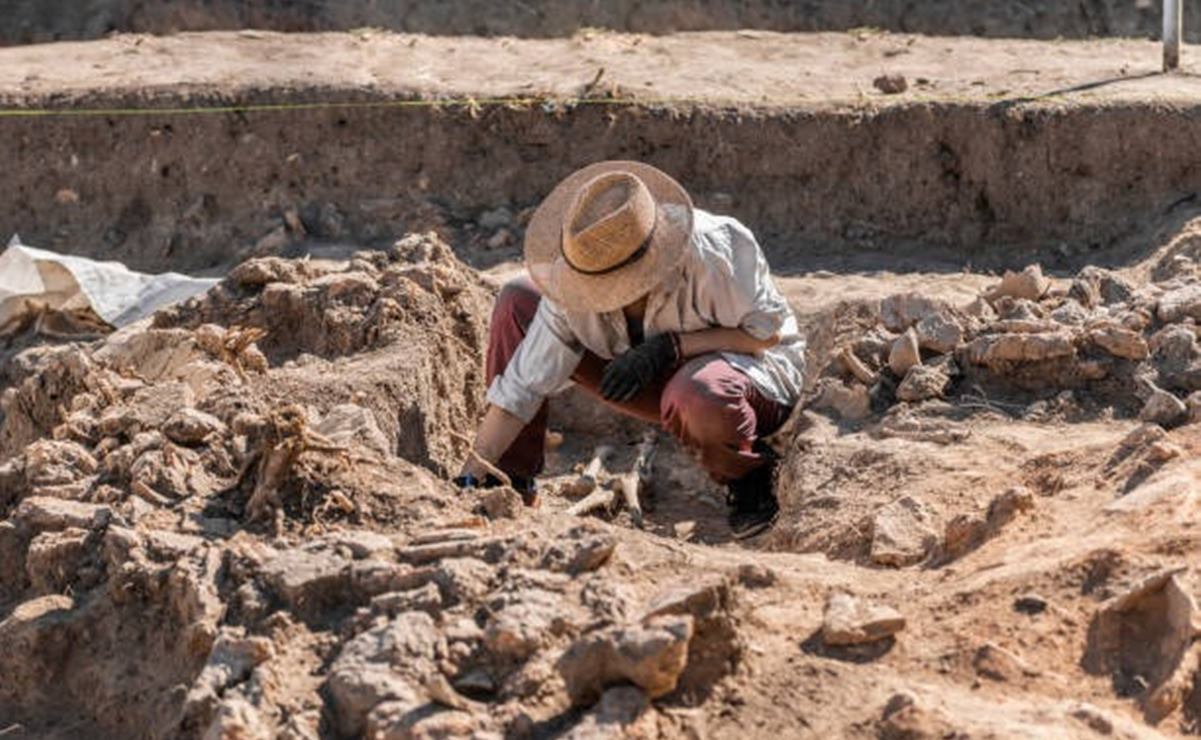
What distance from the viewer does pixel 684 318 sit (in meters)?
6.27

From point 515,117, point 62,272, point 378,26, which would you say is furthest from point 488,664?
point 378,26

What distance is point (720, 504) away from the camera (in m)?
7.33

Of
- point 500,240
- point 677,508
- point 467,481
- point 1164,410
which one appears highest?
point 1164,410

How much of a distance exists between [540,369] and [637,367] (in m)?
0.29

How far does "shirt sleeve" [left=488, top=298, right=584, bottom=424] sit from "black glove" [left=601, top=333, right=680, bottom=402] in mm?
134

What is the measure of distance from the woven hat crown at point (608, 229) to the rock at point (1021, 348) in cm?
130

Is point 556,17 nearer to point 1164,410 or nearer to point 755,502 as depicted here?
point 755,502

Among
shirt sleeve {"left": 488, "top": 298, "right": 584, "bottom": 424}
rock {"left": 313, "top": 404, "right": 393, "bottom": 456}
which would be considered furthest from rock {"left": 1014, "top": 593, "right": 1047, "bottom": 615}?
shirt sleeve {"left": 488, "top": 298, "right": 584, "bottom": 424}

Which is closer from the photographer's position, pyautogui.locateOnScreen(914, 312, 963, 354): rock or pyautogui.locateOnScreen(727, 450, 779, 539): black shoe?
pyautogui.locateOnScreen(727, 450, 779, 539): black shoe

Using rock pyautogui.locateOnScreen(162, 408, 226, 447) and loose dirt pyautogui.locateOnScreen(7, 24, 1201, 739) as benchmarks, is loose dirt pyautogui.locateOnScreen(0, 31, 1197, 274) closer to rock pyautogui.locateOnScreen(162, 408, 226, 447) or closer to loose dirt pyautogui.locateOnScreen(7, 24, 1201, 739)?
loose dirt pyautogui.locateOnScreen(7, 24, 1201, 739)

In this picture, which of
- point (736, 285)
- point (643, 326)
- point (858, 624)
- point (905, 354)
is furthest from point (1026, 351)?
point (858, 624)

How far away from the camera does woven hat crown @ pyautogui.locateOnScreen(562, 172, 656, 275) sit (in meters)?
5.92

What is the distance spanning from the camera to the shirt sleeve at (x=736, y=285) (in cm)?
611

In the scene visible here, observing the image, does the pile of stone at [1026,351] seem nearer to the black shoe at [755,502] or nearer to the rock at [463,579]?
the black shoe at [755,502]
